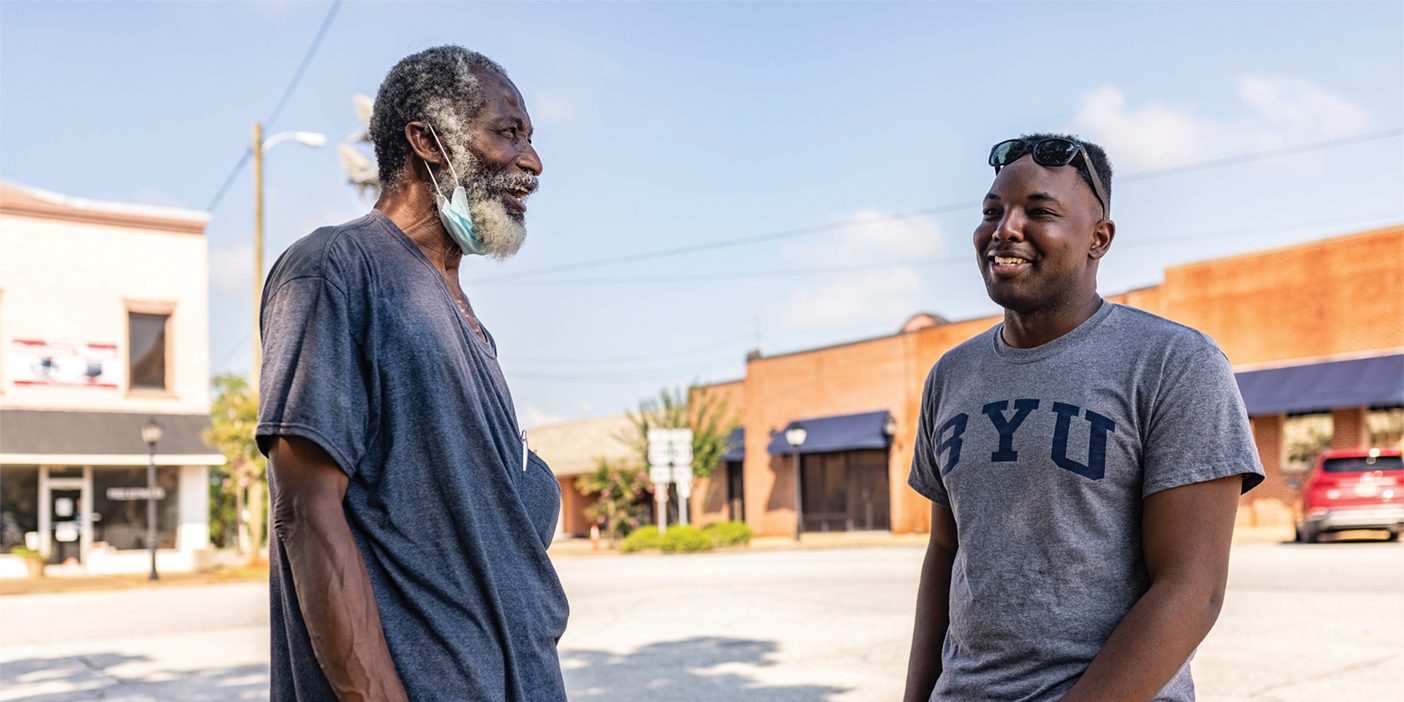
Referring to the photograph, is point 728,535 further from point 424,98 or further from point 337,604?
point 337,604

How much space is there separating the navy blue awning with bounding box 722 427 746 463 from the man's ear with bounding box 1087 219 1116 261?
136 ft

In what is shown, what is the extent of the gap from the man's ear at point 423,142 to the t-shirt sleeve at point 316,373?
443 millimetres

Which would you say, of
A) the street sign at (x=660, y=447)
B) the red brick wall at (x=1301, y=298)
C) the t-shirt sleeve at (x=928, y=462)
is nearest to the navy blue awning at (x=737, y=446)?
the street sign at (x=660, y=447)

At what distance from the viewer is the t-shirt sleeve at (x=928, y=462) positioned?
2.89 metres

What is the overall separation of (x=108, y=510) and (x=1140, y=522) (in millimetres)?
32646

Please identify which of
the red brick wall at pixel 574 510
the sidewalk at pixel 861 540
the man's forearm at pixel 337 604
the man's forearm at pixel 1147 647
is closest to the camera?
the man's forearm at pixel 337 604

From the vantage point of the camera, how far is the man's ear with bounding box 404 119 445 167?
2.40m

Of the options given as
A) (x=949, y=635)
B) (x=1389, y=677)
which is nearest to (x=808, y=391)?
(x=1389, y=677)

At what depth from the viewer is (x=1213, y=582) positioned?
7.70ft

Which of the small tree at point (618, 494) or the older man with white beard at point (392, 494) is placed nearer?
the older man with white beard at point (392, 494)

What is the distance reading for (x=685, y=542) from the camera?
3039 centimetres

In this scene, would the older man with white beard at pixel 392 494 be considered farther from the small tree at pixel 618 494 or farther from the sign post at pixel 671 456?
the small tree at pixel 618 494

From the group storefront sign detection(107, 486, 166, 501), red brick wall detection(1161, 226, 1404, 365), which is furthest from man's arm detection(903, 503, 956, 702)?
storefront sign detection(107, 486, 166, 501)

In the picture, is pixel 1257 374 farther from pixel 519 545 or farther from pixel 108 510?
pixel 519 545
